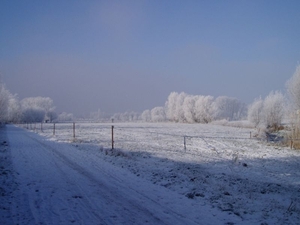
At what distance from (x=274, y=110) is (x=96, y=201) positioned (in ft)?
196

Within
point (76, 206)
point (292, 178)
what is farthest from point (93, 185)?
point (292, 178)

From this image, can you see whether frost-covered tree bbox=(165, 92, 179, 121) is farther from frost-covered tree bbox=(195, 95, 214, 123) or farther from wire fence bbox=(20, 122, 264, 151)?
wire fence bbox=(20, 122, 264, 151)

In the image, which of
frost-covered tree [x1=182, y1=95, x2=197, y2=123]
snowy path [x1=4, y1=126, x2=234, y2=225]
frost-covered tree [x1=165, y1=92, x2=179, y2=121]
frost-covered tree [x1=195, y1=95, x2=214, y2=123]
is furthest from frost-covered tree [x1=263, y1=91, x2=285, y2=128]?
frost-covered tree [x1=165, y1=92, x2=179, y2=121]

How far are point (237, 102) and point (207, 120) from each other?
74.6 metres

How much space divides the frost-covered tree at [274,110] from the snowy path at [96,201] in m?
54.8

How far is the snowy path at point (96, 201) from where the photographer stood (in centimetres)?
595

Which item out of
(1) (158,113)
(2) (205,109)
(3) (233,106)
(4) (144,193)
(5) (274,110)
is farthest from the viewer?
(3) (233,106)

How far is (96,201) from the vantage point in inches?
282

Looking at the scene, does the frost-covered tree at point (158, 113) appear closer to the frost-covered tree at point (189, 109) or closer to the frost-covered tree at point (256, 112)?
the frost-covered tree at point (189, 109)

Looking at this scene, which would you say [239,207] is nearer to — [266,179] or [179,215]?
[179,215]

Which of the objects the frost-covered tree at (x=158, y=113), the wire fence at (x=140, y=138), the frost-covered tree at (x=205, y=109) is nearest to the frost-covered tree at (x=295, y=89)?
the wire fence at (x=140, y=138)

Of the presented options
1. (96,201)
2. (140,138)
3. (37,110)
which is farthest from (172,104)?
(96,201)

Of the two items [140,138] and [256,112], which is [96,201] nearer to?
[140,138]

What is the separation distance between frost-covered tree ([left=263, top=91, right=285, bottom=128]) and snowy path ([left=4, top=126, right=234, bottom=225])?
54.8 metres
